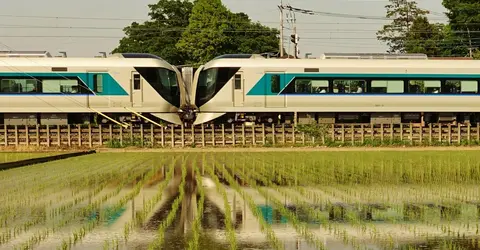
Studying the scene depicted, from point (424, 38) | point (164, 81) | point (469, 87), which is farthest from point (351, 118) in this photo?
point (424, 38)

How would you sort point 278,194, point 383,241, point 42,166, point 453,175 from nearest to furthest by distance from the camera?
1. point 383,241
2. point 278,194
3. point 453,175
4. point 42,166

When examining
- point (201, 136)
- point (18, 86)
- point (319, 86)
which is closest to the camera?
point (201, 136)

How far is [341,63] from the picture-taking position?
4475 cm

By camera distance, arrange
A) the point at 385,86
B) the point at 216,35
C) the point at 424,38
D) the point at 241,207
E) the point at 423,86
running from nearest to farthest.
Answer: the point at 241,207 → the point at 385,86 → the point at 423,86 → the point at 216,35 → the point at 424,38

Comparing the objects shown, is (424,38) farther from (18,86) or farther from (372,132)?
(18,86)

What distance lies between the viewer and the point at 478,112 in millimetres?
A: 47188

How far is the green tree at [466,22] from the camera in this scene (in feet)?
308

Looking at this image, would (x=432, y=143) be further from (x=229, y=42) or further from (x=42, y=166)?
(x=229, y=42)

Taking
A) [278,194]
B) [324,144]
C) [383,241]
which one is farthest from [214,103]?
[383,241]

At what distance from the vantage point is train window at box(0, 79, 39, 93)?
43062mm

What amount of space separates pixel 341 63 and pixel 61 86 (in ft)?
53.6

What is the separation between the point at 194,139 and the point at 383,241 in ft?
105

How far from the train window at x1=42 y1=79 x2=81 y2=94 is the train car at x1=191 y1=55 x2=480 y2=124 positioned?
7057mm

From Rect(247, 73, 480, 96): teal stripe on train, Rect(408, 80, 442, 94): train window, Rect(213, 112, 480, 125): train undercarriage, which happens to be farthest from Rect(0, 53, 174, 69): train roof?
Rect(408, 80, 442, 94): train window
